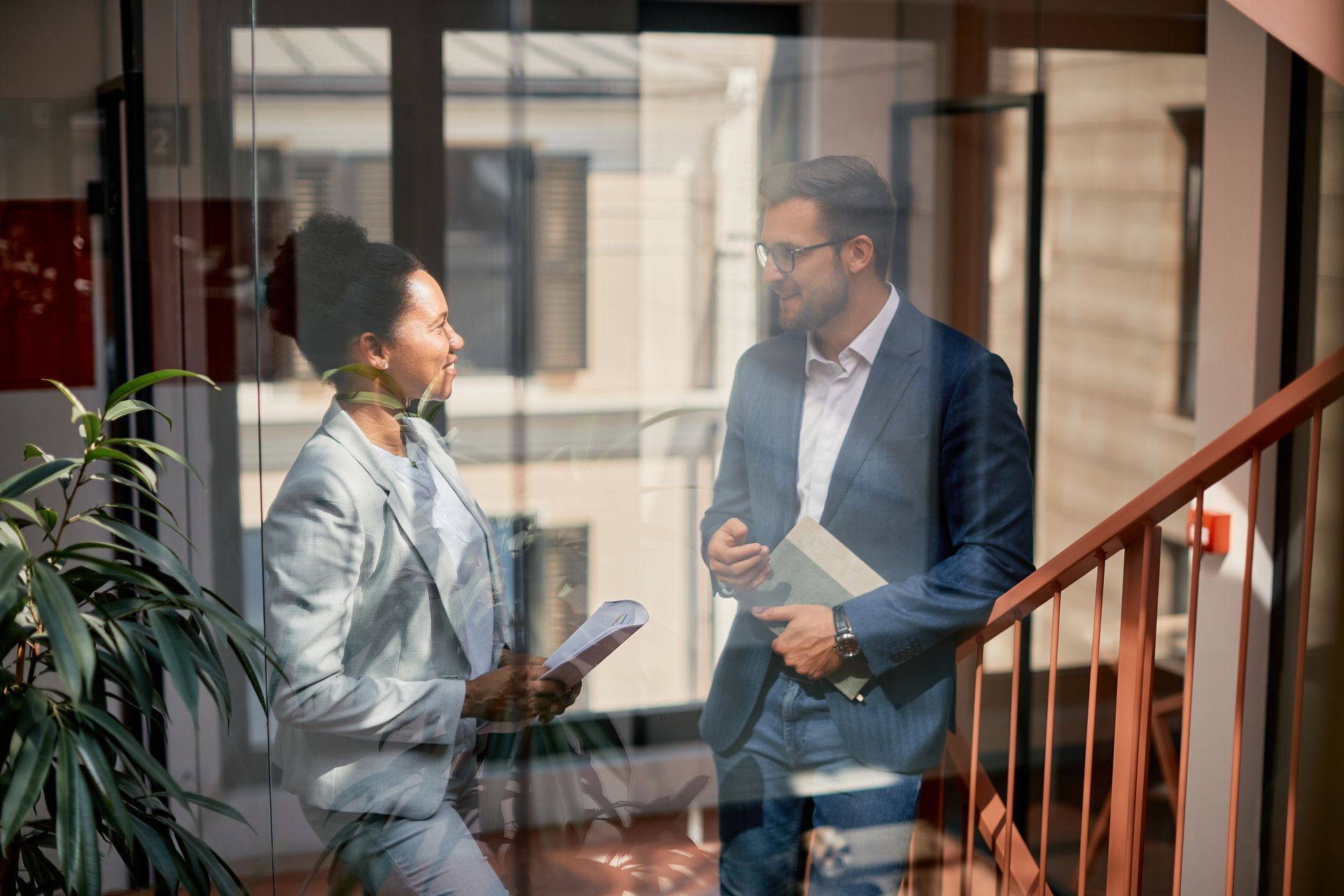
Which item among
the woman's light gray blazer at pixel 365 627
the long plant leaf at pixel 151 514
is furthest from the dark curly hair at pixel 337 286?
the long plant leaf at pixel 151 514

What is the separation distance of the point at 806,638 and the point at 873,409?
0.43 meters

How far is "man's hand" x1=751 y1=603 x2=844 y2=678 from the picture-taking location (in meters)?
2.09

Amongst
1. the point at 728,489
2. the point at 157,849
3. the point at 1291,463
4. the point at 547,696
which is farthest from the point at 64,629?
the point at 1291,463

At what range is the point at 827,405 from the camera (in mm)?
2064

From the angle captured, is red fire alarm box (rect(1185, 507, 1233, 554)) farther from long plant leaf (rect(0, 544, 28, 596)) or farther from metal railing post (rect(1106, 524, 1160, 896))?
long plant leaf (rect(0, 544, 28, 596))

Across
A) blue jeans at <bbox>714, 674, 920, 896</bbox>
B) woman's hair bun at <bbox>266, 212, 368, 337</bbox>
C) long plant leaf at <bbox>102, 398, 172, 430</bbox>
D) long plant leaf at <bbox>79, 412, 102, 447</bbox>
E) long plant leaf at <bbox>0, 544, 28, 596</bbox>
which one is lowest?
blue jeans at <bbox>714, 674, 920, 896</bbox>

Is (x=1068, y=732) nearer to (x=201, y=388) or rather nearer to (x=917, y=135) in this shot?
(x=917, y=135)

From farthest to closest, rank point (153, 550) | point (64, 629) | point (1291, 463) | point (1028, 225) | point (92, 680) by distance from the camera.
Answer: point (1291, 463) → point (1028, 225) → point (153, 550) → point (92, 680) → point (64, 629)

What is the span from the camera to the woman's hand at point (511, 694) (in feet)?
6.46

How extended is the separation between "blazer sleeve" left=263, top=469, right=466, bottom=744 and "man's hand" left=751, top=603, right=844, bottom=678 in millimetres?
562

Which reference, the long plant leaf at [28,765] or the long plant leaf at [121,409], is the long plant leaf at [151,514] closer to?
the long plant leaf at [121,409]

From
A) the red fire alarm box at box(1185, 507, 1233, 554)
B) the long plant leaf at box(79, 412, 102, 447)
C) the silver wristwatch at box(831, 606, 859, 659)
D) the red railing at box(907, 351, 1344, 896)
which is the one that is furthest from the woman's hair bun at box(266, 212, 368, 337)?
the red fire alarm box at box(1185, 507, 1233, 554)

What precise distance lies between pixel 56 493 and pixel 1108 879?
2.23 metres

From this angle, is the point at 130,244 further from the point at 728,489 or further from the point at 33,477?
the point at 728,489
